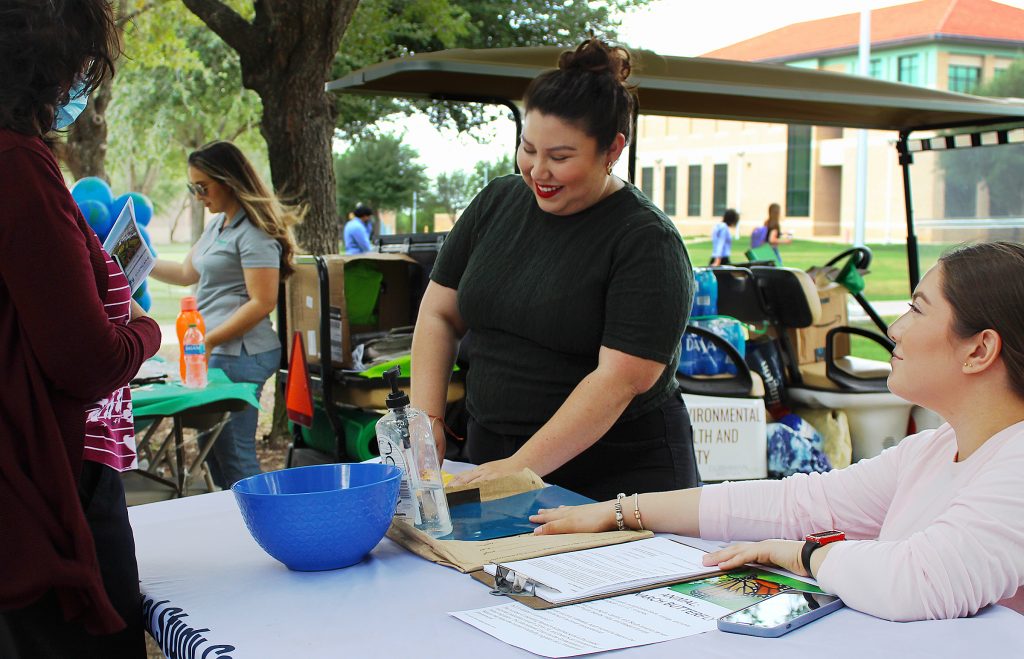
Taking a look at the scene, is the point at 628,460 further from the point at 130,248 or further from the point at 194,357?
the point at 194,357

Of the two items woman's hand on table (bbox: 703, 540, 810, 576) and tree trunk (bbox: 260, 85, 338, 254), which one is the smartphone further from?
tree trunk (bbox: 260, 85, 338, 254)

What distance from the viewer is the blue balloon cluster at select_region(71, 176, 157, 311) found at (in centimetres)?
410

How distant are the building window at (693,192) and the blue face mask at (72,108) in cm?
4518

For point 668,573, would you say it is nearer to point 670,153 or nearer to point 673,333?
point 673,333

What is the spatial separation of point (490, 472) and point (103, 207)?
2808 mm

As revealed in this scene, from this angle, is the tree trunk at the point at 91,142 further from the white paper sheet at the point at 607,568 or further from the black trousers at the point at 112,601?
the white paper sheet at the point at 607,568

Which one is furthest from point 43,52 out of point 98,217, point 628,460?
point 98,217

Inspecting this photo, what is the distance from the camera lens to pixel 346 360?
175 inches

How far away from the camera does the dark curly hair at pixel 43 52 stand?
132 cm

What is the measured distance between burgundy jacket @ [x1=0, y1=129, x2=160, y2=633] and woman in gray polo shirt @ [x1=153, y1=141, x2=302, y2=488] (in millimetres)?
3089

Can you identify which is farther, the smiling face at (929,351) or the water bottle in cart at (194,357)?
the water bottle in cart at (194,357)

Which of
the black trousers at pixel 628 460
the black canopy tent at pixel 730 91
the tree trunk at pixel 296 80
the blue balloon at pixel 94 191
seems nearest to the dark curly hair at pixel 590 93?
the black trousers at pixel 628 460

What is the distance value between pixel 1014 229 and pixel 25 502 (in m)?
7.73

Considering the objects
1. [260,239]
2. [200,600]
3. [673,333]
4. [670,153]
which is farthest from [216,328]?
[670,153]
